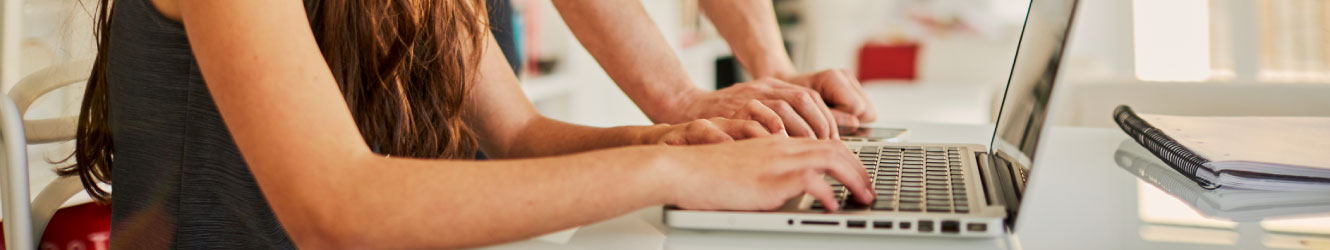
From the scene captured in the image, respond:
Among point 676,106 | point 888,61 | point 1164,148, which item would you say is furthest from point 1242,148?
point 888,61

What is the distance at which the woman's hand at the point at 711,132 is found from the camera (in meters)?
0.74

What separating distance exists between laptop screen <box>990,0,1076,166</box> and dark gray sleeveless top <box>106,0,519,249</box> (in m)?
0.57

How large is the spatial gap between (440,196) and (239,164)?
0.27 m

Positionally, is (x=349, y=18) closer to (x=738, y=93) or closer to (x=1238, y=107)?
(x=738, y=93)

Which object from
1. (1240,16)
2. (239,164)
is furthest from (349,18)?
(1240,16)

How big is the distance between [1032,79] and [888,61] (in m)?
3.97

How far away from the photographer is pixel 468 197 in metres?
0.56

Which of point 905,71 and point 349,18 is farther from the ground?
point 349,18

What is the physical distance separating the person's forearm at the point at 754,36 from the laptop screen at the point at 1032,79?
0.37 meters

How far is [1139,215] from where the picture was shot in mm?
697

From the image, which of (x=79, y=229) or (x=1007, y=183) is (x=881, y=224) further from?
(x=79, y=229)

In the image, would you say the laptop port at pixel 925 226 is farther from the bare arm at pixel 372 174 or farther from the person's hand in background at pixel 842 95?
the person's hand in background at pixel 842 95

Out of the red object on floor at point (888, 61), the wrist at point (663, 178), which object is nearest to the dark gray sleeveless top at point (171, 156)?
the wrist at point (663, 178)

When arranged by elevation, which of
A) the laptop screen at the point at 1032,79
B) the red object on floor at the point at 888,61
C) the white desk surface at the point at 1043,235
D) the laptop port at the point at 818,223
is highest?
the laptop screen at the point at 1032,79
